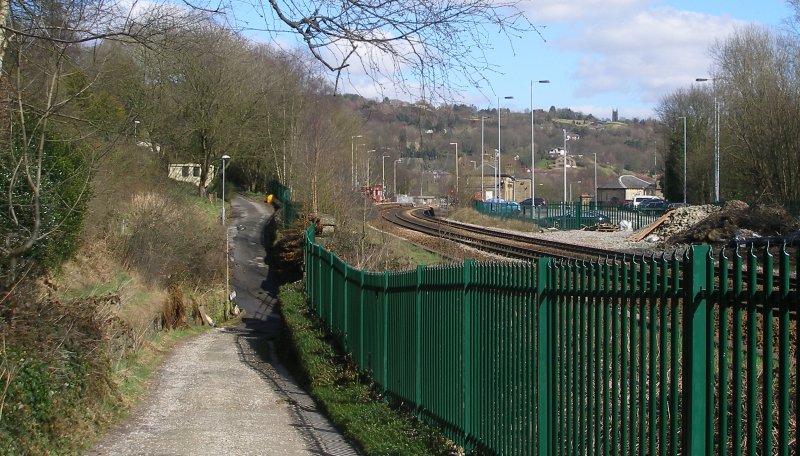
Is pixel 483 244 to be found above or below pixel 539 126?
below

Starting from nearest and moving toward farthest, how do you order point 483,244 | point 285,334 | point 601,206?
1. point 285,334
2. point 483,244
3. point 601,206

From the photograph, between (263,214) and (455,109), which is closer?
(455,109)

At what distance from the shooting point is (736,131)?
44906 mm

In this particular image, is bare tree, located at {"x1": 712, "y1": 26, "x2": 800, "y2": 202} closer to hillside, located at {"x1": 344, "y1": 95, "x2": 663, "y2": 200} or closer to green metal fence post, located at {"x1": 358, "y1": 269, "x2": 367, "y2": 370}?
hillside, located at {"x1": 344, "y1": 95, "x2": 663, "y2": 200}

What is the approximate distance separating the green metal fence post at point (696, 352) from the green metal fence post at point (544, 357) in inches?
70.4

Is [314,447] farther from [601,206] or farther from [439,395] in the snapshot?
[601,206]

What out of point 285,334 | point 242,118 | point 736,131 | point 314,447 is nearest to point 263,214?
point 242,118

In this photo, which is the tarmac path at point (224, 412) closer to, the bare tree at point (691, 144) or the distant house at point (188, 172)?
the distant house at point (188, 172)

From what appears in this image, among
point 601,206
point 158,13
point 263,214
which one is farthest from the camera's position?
point 263,214

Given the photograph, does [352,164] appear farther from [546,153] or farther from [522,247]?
[546,153]

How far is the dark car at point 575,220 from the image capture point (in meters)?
50.2

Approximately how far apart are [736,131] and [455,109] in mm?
42046

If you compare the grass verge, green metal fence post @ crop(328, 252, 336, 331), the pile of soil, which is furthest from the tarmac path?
the pile of soil

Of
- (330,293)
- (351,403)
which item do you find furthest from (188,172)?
(351,403)
